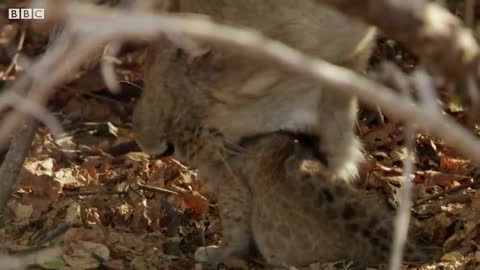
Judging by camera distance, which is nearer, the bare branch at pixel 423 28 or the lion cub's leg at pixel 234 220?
the bare branch at pixel 423 28

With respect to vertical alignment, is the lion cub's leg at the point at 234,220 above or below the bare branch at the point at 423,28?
above

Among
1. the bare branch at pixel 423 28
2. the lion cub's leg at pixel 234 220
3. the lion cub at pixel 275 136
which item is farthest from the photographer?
the lion cub's leg at pixel 234 220

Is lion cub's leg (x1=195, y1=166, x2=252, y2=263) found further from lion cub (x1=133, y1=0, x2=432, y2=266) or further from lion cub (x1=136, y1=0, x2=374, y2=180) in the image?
lion cub (x1=136, y1=0, x2=374, y2=180)

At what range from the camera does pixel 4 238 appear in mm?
5441

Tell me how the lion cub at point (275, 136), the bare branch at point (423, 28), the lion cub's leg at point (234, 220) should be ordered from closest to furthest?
the bare branch at point (423, 28), the lion cub at point (275, 136), the lion cub's leg at point (234, 220)

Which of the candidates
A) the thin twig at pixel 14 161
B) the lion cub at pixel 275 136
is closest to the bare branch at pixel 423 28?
the lion cub at pixel 275 136

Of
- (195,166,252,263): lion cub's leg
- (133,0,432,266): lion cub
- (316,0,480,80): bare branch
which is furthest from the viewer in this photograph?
(195,166,252,263): lion cub's leg

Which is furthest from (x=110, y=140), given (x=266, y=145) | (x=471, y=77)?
(x=471, y=77)

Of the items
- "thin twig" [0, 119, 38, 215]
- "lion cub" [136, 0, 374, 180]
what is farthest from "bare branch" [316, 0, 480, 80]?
"thin twig" [0, 119, 38, 215]

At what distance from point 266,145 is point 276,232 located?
17.7 inches

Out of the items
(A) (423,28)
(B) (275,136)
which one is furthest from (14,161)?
(A) (423,28)

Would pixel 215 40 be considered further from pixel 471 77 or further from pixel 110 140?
pixel 110 140

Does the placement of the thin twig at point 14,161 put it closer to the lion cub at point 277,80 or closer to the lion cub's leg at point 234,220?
the lion cub at point 277,80

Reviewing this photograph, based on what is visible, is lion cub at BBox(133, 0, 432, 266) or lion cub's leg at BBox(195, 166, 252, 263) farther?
lion cub's leg at BBox(195, 166, 252, 263)
